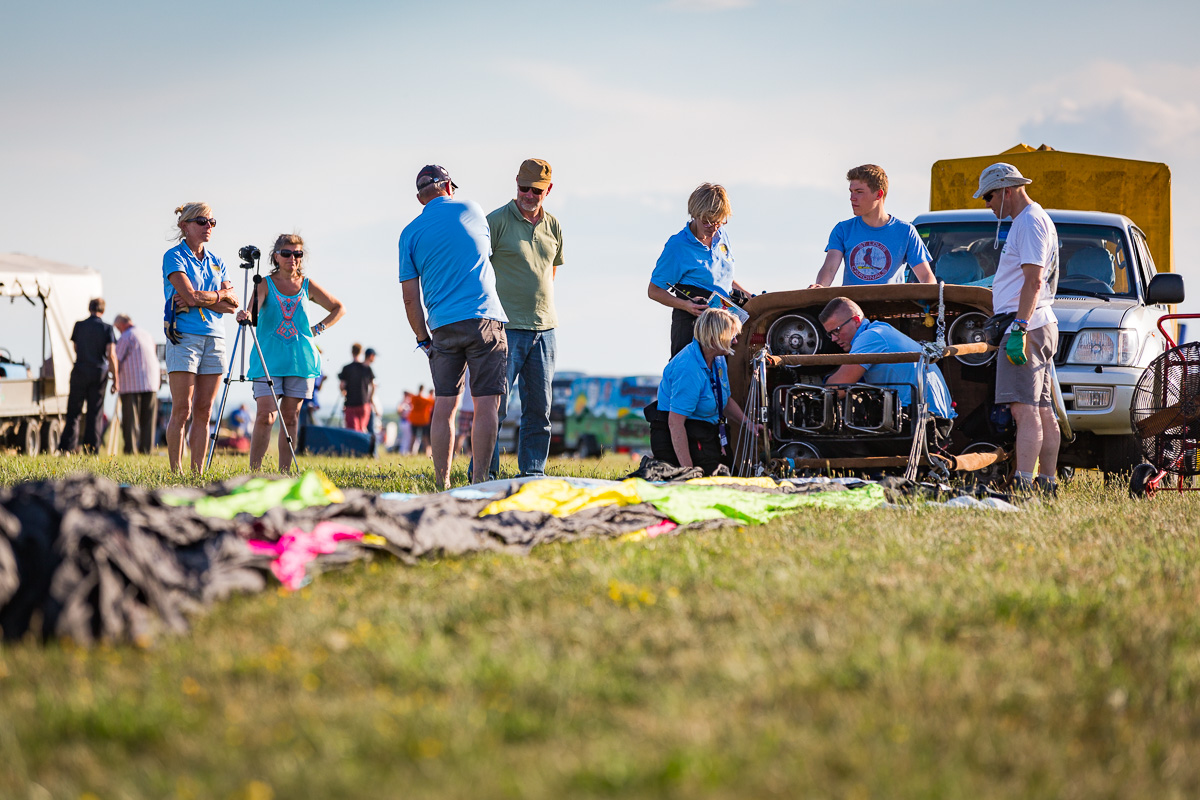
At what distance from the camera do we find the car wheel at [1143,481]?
7.27 metres

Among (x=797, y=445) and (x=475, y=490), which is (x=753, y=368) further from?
(x=475, y=490)

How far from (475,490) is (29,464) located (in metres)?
5.76

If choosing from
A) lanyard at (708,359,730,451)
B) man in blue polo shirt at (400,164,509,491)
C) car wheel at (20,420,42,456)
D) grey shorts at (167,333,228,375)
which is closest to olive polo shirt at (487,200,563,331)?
man in blue polo shirt at (400,164,509,491)

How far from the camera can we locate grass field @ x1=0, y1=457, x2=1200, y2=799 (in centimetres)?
216

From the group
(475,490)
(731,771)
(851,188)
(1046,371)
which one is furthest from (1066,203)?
(731,771)

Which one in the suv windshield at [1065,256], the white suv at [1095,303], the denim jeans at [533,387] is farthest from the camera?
the suv windshield at [1065,256]

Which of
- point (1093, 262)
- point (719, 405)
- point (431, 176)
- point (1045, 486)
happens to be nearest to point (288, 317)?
point (431, 176)

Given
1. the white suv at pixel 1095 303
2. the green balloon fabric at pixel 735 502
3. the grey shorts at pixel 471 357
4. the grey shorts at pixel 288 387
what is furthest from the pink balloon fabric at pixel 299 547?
the white suv at pixel 1095 303

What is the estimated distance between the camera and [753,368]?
7707 millimetres

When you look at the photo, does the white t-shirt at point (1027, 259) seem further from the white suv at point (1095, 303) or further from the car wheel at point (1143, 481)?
the white suv at point (1095, 303)

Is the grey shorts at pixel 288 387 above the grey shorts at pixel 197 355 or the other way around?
the other way around

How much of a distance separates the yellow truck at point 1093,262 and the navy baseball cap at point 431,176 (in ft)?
13.1

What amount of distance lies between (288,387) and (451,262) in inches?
77.8

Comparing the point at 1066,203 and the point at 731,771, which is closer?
the point at 731,771
